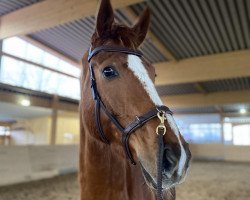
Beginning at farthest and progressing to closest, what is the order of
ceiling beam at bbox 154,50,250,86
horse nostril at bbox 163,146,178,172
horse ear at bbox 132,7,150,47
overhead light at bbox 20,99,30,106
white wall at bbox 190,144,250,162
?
white wall at bbox 190,144,250,162
overhead light at bbox 20,99,30,106
ceiling beam at bbox 154,50,250,86
horse ear at bbox 132,7,150,47
horse nostril at bbox 163,146,178,172

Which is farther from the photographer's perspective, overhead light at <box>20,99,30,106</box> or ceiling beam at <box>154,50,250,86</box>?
overhead light at <box>20,99,30,106</box>

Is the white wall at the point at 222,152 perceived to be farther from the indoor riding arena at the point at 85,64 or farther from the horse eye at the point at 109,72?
the horse eye at the point at 109,72

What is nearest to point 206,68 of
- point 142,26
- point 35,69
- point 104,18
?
point 142,26

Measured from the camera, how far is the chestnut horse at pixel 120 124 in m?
0.86

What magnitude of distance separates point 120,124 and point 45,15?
13.5 feet

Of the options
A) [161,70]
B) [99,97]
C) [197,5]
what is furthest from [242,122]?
[99,97]

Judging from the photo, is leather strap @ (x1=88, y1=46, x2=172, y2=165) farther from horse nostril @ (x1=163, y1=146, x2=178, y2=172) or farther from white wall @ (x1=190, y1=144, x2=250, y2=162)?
white wall @ (x1=190, y1=144, x2=250, y2=162)

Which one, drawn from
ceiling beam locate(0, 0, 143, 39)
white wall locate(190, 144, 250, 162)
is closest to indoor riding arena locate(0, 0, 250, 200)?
ceiling beam locate(0, 0, 143, 39)

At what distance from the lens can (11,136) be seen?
1566cm

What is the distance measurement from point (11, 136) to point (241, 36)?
1418 cm

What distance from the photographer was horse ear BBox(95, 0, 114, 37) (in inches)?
44.6

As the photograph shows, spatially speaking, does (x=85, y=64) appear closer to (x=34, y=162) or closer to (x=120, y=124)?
(x=120, y=124)

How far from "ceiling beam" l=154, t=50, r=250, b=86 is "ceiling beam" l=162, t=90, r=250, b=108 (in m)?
4.66

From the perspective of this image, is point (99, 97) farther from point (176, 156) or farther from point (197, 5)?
point (197, 5)
